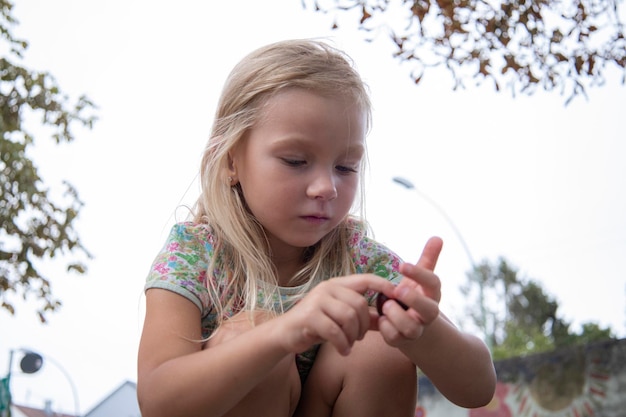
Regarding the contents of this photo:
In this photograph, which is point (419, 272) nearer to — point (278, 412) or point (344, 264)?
point (278, 412)

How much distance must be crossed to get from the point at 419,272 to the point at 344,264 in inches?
27.1

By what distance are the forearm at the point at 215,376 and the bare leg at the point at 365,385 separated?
0.98ft

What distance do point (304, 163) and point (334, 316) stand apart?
579mm

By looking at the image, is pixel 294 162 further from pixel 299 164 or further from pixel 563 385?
pixel 563 385

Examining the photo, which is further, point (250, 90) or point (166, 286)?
point (250, 90)

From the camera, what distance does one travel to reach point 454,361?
5.17 feet

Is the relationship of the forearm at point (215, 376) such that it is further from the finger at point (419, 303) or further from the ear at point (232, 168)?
the ear at point (232, 168)

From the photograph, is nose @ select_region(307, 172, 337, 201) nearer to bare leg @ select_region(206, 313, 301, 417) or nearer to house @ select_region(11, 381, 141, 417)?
bare leg @ select_region(206, 313, 301, 417)

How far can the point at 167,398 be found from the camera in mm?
1444

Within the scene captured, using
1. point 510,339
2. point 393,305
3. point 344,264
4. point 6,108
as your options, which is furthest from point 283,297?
point 510,339

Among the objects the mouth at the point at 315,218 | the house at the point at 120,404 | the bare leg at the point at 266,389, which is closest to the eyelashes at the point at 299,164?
the mouth at the point at 315,218

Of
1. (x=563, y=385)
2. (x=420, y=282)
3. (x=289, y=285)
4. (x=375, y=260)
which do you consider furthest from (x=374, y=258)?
(x=563, y=385)

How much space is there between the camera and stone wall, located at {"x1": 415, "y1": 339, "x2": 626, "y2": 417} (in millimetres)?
7113

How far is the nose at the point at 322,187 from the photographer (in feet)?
5.52
